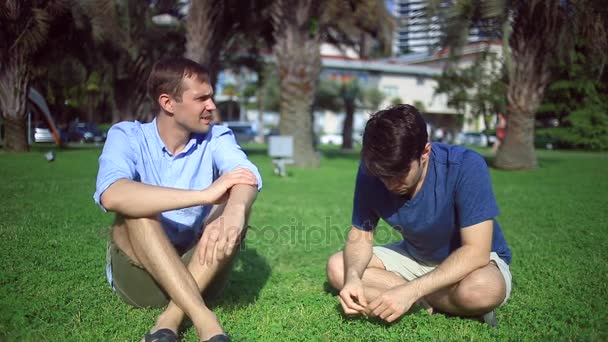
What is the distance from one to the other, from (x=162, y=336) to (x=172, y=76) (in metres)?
1.52

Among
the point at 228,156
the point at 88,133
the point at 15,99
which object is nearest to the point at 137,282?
the point at 228,156

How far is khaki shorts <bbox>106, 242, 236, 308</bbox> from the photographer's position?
9.57ft

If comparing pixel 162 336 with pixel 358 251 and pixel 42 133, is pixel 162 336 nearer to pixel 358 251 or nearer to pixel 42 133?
pixel 358 251

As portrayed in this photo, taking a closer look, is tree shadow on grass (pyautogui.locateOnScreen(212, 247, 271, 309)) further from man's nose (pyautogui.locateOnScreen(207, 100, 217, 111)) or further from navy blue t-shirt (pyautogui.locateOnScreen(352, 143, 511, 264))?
man's nose (pyautogui.locateOnScreen(207, 100, 217, 111))

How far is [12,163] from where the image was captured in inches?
501

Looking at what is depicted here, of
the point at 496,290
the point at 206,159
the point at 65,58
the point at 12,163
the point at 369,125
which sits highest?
the point at 65,58

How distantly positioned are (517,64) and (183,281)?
47.3 feet

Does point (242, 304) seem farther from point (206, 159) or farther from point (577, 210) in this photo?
point (577, 210)

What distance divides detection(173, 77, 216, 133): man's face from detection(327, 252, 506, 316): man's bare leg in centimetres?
128

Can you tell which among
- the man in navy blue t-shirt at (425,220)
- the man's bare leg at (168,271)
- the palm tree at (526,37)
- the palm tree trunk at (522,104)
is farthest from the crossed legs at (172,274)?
the palm tree trunk at (522,104)

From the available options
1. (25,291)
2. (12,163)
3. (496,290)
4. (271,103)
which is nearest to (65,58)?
(12,163)

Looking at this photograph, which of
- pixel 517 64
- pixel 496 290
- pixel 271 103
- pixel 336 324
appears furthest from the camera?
pixel 271 103

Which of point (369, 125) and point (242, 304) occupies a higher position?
point (369, 125)

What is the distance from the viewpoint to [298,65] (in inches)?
603
